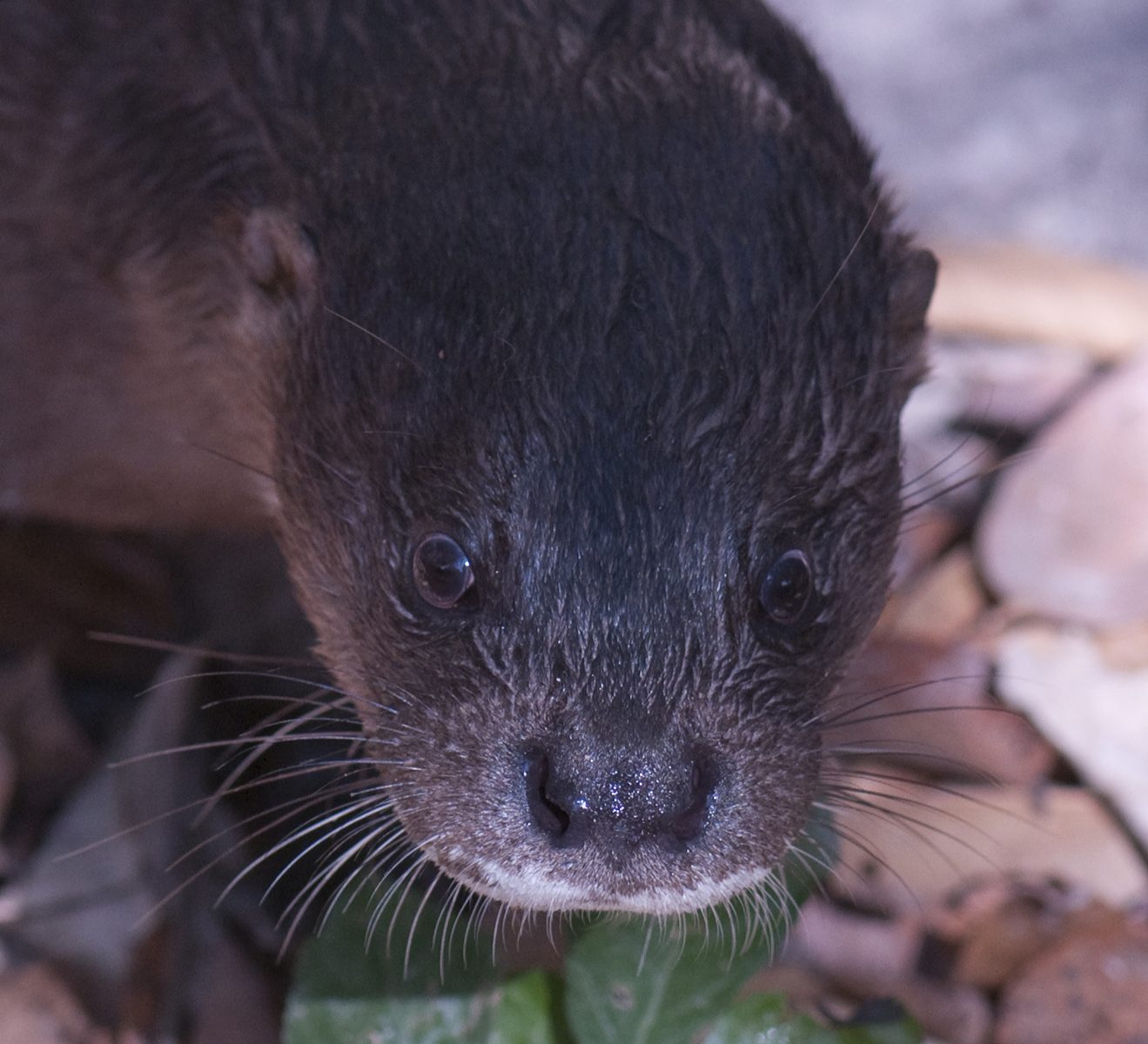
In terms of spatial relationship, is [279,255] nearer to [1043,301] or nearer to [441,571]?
[441,571]

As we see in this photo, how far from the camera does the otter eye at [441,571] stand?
1.69 metres

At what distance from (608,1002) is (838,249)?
80 centimetres

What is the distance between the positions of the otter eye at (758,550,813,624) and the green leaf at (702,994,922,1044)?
1.31 ft

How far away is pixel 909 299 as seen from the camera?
6.37 feet

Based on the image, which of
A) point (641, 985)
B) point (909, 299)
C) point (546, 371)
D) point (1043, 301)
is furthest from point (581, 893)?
point (1043, 301)

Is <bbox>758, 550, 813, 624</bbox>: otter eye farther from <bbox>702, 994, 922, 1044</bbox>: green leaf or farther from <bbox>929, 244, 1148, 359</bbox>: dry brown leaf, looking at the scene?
<bbox>929, 244, 1148, 359</bbox>: dry brown leaf

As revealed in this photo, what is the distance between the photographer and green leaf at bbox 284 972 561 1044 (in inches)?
73.6

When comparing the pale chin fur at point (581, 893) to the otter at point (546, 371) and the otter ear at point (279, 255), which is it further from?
the otter ear at point (279, 255)

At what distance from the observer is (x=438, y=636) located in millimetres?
1728

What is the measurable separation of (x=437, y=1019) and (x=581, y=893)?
1.22ft

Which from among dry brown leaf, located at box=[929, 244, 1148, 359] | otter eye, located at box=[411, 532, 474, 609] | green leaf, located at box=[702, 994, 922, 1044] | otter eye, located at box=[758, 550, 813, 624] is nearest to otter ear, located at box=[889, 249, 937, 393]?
otter eye, located at box=[758, 550, 813, 624]

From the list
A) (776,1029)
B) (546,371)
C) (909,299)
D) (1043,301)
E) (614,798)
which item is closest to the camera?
(614,798)

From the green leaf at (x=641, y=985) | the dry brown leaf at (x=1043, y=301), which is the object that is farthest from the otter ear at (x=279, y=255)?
the dry brown leaf at (x=1043, y=301)

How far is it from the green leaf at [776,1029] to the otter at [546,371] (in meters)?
0.19
